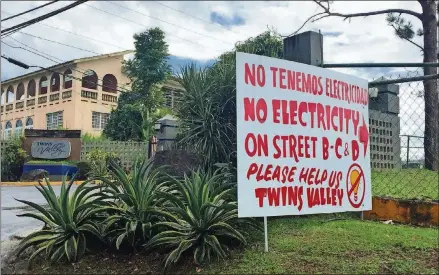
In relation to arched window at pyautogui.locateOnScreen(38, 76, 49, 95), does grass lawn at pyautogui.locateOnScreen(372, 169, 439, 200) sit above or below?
below

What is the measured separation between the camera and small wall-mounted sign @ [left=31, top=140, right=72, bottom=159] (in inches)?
759

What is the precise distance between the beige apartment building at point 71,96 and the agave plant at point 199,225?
22370mm

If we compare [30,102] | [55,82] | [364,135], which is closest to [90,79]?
[55,82]

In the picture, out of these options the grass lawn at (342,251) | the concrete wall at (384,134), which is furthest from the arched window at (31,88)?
the grass lawn at (342,251)

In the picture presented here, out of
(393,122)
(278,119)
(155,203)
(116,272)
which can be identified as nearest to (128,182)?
(155,203)

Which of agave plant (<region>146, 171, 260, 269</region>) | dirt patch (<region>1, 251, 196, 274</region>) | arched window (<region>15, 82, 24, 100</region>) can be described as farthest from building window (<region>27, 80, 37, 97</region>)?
agave plant (<region>146, 171, 260, 269</region>)

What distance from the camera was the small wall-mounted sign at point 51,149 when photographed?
19281 mm

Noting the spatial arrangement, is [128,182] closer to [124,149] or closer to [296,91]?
[296,91]

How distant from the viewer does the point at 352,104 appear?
13.2 feet

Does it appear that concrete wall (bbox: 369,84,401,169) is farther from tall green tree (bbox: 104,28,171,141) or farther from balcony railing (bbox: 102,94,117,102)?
balcony railing (bbox: 102,94,117,102)

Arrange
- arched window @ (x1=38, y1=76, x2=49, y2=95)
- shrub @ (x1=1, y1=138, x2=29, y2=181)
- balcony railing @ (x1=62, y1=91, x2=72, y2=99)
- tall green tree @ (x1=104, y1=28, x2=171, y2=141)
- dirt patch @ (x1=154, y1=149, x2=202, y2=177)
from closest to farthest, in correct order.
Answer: dirt patch @ (x1=154, y1=149, x2=202, y2=177)
shrub @ (x1=1, y1=138, x2=29, y2=181)
tall green tree @ (x1=104, y1=28, x2=171, y2=141)
balcony railing @ (x1=62, y1=91, x2=72, y2=99)
arched window @ (x1=38, y1=76, x2=49, y2=95)

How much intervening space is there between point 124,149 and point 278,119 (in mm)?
16592

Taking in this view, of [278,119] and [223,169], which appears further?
[223,169]

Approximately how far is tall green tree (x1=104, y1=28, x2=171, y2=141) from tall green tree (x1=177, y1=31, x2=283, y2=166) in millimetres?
15504
